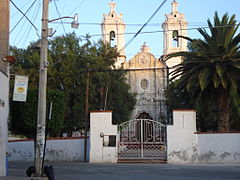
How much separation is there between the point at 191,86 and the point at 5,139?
481 inches

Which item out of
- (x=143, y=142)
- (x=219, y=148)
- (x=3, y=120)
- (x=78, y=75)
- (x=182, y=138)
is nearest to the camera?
(x=3, y=120)

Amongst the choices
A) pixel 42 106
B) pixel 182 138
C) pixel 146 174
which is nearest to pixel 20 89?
pixel 42 106

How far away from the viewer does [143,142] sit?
73.6 ft

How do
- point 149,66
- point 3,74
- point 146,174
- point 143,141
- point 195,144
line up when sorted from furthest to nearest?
1. point 149,66
2. point 143,141
3. point 195,144
4. point 146,174
5. point 3,74

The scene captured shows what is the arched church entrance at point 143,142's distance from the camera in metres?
22.4

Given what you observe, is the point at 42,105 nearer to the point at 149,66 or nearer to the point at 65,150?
the point at 65,150

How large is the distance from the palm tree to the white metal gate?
3233mm

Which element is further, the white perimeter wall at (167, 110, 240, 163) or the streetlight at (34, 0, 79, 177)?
the white perimeter wall at (167, 110, 240, 163)

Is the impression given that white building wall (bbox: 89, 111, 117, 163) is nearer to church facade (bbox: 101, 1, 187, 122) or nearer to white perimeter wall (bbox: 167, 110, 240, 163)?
white perimeter wall (bbox: 167, 110, 240, 163)

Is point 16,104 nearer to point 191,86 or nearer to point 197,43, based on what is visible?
point 191,86

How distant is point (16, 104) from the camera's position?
1973 centimetres

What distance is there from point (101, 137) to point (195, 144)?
5805mm

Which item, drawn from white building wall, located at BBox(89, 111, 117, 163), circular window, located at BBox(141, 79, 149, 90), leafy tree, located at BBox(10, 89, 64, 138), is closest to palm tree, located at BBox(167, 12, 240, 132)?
white building wall, located at BBox(89, 111, 117, 163)

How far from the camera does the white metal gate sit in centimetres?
2239
